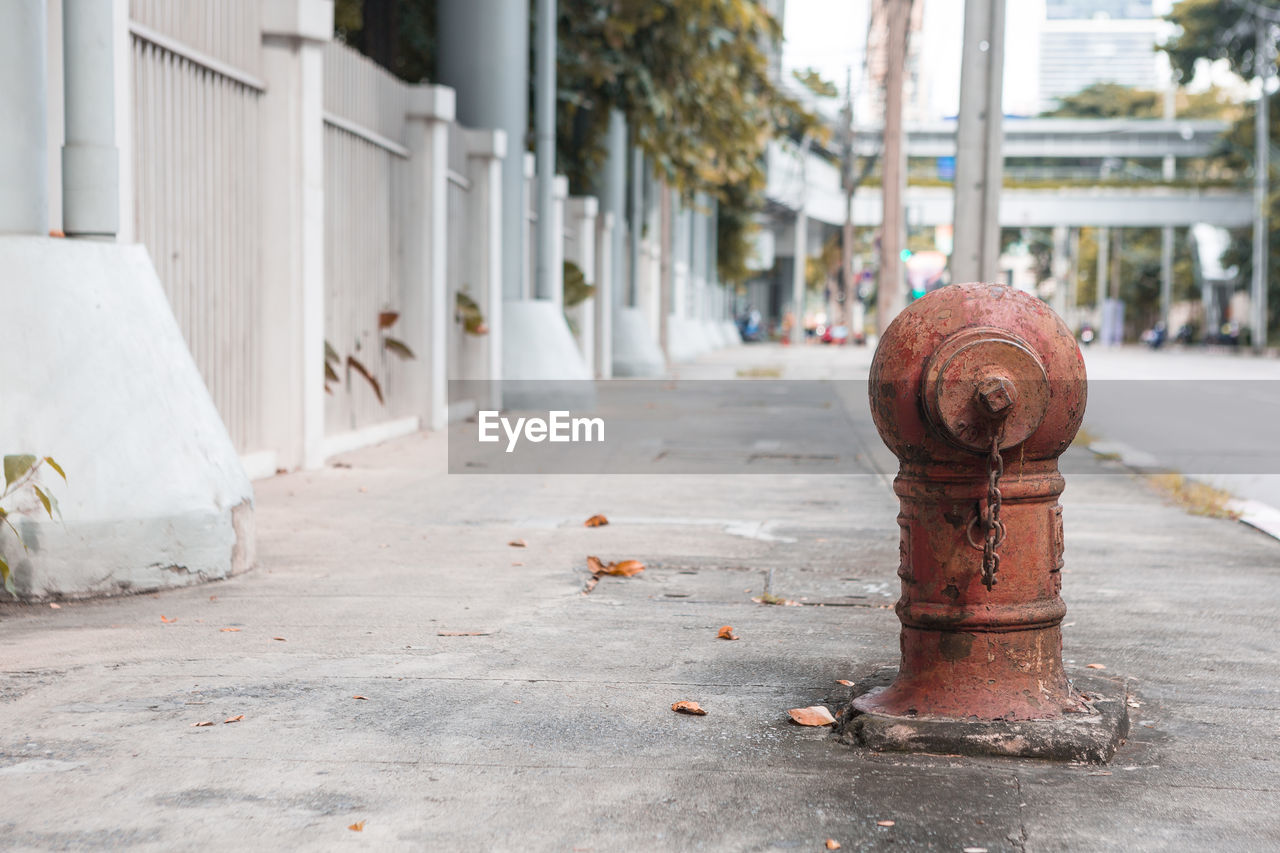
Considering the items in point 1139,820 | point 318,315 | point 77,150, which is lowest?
point 1139,820

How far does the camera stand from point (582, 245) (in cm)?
2233

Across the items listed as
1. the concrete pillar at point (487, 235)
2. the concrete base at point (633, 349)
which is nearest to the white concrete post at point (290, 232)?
the concrete pillar at point (487, 235)

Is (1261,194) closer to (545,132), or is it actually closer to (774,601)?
(545,132)

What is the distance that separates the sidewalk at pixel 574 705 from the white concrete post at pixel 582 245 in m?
14.9

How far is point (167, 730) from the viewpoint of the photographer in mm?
3744

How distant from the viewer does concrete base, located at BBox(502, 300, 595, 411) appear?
52.5ft

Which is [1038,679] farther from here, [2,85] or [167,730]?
[2,85]

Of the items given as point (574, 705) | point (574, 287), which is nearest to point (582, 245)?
point (574, 287)

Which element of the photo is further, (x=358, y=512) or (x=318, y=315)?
(x=318, y=315)

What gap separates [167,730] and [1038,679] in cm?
225

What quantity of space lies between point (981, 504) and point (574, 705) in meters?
1.24

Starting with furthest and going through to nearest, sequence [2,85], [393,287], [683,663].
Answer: [393,287] → [2,85] → [683,663]

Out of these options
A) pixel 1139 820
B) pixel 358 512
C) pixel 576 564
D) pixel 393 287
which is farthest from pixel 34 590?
pixel 393 287

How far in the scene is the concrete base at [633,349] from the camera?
26.0 m
